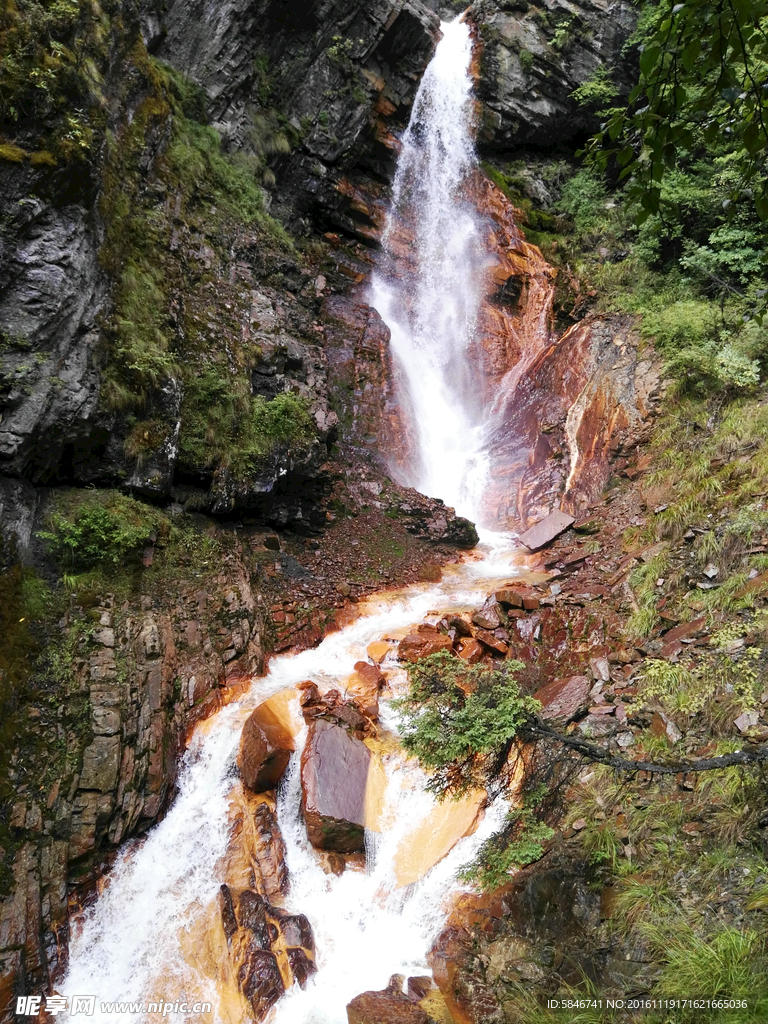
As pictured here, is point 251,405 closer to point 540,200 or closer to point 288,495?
point 288,495

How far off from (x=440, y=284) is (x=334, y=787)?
14.2m

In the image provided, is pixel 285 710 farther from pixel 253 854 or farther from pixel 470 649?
pixel 470 649

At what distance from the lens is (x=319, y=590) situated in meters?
9.70

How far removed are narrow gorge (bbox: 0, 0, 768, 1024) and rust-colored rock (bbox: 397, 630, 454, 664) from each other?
8 cm

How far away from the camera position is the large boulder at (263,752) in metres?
6.44

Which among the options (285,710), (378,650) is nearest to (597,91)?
(378,650)

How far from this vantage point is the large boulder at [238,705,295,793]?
644cm

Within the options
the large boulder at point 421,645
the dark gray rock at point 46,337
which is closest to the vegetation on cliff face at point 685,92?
the dark gray rock at point 46,337

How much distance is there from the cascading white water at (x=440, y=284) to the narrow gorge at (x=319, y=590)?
0.56ft

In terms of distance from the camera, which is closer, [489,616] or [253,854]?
[253,854]

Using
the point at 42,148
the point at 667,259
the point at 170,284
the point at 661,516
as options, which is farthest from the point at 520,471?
the point at 42,148

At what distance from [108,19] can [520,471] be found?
10794 mm

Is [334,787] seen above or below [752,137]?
below

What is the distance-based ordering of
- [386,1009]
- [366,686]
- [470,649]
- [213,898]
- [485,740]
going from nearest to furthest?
1. [485,740]
2. [386,1009]
3. [213,898]
4. [366,686]
5. [470,649]
